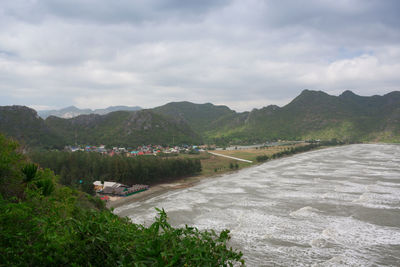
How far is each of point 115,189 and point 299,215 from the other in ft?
118

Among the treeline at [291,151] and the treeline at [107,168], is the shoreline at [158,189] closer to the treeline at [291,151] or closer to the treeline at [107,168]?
the treeline at [107,168]

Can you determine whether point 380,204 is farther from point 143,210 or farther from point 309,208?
point 143,210

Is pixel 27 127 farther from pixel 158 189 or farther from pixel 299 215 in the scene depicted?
pixel 299 215

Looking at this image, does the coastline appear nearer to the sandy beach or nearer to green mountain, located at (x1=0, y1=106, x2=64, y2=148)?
the sandy beach

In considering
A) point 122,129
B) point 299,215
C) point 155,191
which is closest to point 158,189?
point 155,191

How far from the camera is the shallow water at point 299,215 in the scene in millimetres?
24534

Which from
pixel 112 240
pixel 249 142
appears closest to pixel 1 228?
pixel 112 240

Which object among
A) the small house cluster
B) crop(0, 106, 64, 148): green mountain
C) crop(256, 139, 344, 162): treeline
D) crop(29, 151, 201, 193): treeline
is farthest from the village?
the small house cluster

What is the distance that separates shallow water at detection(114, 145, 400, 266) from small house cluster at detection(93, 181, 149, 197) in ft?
21.8

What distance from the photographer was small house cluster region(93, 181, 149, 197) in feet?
172

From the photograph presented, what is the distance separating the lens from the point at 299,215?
116 ft

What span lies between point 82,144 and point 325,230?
13410 cm

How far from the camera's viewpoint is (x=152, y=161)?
67.3 meters

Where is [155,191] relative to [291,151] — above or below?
below
